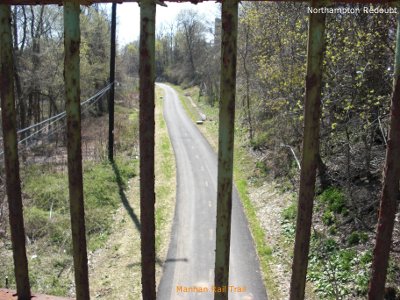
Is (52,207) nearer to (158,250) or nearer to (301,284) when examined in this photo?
(158,250)

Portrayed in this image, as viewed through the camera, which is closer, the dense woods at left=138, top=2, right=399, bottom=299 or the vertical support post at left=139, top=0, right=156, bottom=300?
the vertical support post at left=139, top=0, right=156, bottom=300

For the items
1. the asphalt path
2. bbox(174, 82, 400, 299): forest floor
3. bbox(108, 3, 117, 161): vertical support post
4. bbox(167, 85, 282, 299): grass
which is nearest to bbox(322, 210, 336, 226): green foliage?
bbox(174, 82, 400, 299): forest floor

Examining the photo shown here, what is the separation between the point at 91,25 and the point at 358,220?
3029cm

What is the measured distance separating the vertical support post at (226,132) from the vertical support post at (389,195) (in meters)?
0.63

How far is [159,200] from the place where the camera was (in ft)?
53.1

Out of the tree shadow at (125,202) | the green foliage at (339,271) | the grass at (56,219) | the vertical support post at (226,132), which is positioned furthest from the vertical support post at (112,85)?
the vertical support post at (226,132)

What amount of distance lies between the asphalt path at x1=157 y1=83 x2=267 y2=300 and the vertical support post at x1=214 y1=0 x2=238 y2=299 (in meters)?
8.35

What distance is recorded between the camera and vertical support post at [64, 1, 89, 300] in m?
1.80

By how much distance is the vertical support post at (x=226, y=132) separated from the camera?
163cm

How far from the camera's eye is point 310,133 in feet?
5.48

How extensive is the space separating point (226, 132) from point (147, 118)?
34cm

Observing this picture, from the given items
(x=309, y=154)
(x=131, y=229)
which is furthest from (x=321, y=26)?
(x=131, y=229)

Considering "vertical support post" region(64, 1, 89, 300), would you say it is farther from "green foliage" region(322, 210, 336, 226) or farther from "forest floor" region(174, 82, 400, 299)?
"green foliage" region(322, 210, 336, 226)

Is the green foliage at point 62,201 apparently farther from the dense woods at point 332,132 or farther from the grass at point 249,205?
the grass at point 249,205
